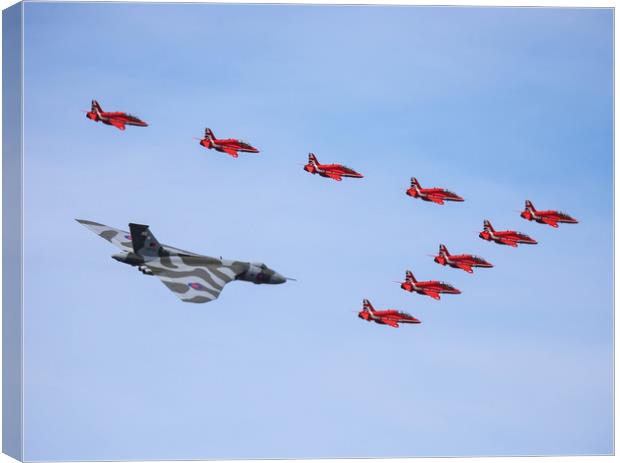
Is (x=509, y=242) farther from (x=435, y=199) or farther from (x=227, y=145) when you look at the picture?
(x=227, y=145)

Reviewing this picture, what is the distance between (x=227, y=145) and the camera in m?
45.5

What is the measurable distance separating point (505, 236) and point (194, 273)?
1040 centimetres

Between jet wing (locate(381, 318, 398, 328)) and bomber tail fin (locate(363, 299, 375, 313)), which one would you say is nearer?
Result: bomber tail fin (locate(363, 299, 375, 313))

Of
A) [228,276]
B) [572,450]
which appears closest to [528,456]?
[572,450]

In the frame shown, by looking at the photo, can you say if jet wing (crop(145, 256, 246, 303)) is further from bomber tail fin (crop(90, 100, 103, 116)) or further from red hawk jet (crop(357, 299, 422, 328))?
bomber tail fin (crop(90, 100, 103, 116))

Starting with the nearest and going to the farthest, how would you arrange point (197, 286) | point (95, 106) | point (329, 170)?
point (95, 106), point (197, 286), point (329, 170)

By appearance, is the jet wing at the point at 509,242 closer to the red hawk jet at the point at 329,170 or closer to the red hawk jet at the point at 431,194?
the red hawk jet at the point at 431,194

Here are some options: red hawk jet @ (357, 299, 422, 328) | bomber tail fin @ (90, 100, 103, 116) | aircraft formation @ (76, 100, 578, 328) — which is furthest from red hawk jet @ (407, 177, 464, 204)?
bomber tail fin @ (90, 100, 103, 116)

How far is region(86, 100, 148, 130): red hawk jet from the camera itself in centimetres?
4403

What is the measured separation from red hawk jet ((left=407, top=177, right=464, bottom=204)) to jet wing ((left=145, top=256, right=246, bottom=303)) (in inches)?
244

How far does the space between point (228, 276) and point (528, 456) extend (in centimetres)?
1147

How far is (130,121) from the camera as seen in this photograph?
44406 mm

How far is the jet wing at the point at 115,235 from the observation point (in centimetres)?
4534

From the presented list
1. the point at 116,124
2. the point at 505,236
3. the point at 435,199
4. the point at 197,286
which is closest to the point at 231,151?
the point at 116,124
